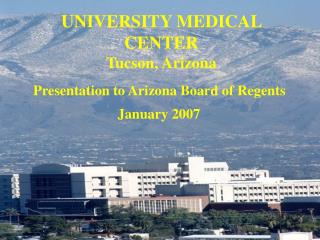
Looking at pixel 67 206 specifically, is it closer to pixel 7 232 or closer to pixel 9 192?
pixel 9 192

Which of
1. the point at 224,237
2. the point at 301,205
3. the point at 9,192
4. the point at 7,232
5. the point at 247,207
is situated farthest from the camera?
the point at 9,192

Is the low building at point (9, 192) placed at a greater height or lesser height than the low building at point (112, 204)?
greater

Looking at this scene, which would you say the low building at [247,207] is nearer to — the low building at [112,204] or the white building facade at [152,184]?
the low building at [112,204]

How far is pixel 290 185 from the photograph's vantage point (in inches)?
6934

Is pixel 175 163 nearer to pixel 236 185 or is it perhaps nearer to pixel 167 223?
pixel 236 185

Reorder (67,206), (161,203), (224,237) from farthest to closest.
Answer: (67,206) < (161,203) < (224,237)

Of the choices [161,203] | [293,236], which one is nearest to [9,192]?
[161,203]

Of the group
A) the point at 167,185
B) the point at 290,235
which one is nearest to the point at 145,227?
the point at 290,235

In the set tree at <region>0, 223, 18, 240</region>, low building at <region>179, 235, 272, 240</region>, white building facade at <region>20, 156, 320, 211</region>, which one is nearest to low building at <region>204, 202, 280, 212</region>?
white building facade at <region>20, 156, 320, 211</region>

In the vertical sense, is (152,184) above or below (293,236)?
above

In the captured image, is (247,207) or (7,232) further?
(247,207)

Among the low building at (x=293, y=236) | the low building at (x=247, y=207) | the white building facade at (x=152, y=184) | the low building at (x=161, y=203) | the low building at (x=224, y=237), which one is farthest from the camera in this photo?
the white building facade at (x=152, y=184)

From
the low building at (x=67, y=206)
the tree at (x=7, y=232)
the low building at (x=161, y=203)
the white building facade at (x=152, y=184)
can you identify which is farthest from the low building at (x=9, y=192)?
the tree at (x=7, y=232)

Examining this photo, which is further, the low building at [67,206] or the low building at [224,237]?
the low building at [67,206]
